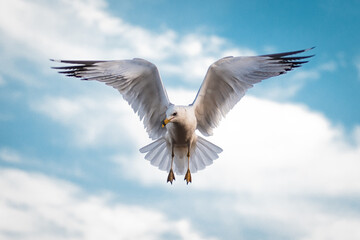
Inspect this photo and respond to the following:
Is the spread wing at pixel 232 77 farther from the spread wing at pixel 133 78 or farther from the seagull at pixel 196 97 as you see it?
the spread wing at pixel 133 78

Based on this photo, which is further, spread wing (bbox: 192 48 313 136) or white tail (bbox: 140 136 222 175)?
white tail (bbox: 140 136 222 175)

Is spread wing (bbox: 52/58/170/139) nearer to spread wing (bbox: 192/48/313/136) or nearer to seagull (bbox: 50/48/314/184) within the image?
seagull (bbox: 50/48/314/184)

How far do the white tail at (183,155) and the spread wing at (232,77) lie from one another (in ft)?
2.14

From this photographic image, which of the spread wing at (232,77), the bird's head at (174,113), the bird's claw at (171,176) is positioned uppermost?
the spread wing at (232,77)

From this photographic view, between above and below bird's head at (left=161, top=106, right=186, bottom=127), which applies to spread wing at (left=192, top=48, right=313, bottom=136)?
above

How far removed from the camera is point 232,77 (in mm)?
12938

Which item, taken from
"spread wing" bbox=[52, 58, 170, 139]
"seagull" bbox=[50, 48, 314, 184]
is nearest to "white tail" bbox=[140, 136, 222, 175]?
"seagull" bbox=[50, 48, 314, 184]

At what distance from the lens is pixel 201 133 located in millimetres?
13578

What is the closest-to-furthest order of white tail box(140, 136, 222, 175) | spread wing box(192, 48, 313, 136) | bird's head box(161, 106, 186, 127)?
1. bird's head box(161, 106, 186, 127)
2. spread wing box(192, 48, 313, 136)
3. white tail box(140, 136, 222, 175)

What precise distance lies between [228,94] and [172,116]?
137 cm

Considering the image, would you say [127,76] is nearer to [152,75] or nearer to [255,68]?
[152,75]

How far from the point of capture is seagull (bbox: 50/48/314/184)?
Result: 42.4ft

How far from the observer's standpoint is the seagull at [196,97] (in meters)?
12.9

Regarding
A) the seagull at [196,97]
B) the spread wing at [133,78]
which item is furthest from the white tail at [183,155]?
the spread wing at [133,78]
